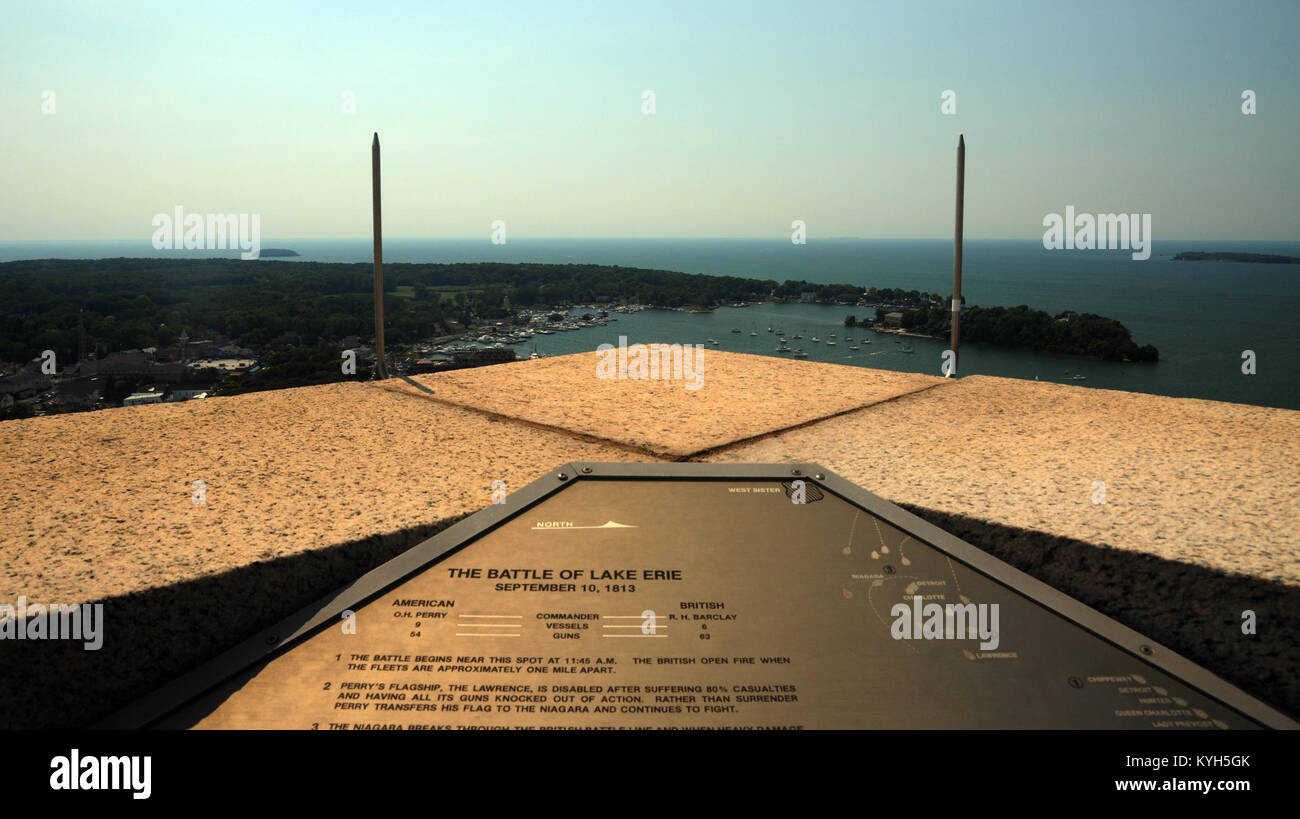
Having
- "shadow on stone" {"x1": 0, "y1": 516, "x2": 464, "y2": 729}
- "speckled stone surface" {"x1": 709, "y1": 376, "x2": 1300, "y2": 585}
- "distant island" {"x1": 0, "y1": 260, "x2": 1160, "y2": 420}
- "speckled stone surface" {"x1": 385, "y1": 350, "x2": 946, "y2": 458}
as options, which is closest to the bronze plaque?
"shadow on stone" {"x1": 0, "y1": 516, "x2": 464, "y2": 729}

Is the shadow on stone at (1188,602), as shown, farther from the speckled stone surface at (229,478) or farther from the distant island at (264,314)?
the distant island at (264,314)

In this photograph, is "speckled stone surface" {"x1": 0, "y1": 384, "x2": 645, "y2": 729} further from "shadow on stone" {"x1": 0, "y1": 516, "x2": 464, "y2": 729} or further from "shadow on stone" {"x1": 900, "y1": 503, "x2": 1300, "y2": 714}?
"shadow on stone" {"x1": 900, "y1": 503, "x2": 1300, "y2": 714}

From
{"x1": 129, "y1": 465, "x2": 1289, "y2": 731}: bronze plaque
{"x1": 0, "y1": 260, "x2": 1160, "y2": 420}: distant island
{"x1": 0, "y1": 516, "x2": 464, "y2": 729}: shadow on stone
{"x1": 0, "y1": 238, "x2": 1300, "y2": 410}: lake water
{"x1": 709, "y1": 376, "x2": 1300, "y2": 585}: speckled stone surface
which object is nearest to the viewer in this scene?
{"x1": 129, "y1": 465, "x2": 1289, "y2": 731}: bronze plaque

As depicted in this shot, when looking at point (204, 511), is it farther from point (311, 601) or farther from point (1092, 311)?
point (1092, 311)

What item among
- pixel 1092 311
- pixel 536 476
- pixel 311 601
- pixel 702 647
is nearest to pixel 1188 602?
pixel 702 647

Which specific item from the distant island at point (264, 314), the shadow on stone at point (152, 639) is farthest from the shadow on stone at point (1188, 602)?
the distant island at point (264, 314)


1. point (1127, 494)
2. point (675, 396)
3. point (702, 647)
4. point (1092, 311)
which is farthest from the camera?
point (1092, 311)

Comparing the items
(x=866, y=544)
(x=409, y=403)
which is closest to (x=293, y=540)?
(x=866, y=544)
